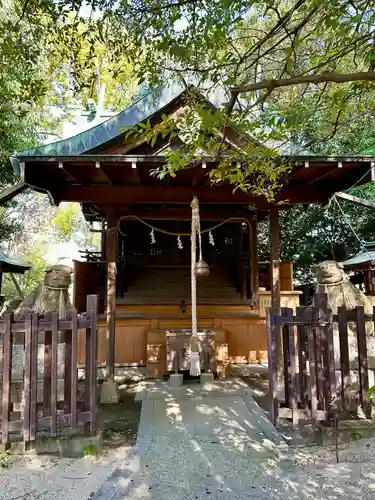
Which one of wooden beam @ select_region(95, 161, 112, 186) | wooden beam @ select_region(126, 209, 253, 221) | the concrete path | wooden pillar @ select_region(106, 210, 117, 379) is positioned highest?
wooden beam @ select_region(95, 161, 112, 186)

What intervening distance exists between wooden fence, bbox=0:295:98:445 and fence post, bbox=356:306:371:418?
2.50 meters

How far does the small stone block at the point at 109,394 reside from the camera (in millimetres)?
4801

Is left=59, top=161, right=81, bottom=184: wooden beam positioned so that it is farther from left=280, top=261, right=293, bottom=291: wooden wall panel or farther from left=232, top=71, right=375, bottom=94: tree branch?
left=280, top=261, right=293, bottom=291: wooden wall panel

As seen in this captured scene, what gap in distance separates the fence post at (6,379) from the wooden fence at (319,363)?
2.34m

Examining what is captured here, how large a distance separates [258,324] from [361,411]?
3.76 meters

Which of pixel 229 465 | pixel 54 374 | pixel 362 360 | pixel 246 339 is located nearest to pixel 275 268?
pixel 246 339

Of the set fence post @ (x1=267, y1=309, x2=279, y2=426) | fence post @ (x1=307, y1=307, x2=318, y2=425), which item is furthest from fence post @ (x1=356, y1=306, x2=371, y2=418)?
fence post @ (x1=267, y1=309, x2=279, y2=426)

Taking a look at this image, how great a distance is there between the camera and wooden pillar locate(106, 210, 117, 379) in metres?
5.06

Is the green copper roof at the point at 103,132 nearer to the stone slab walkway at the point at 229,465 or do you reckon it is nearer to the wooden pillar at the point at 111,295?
the wooden pillar at the point at 111,295

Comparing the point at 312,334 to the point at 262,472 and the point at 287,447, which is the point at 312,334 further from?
the point at 262,472

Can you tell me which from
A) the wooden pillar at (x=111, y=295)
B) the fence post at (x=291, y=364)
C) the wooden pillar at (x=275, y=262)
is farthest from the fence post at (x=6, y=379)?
the wooden pillar at (x=275, y=262)

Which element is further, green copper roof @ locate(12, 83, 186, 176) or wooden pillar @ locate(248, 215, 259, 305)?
wooden pillar @ locate(248, 215, 259, 305)

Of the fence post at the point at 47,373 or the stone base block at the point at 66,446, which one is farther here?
the fence post at the point at 47,373

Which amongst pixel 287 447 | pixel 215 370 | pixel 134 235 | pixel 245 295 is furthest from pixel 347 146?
pixel 287 447
